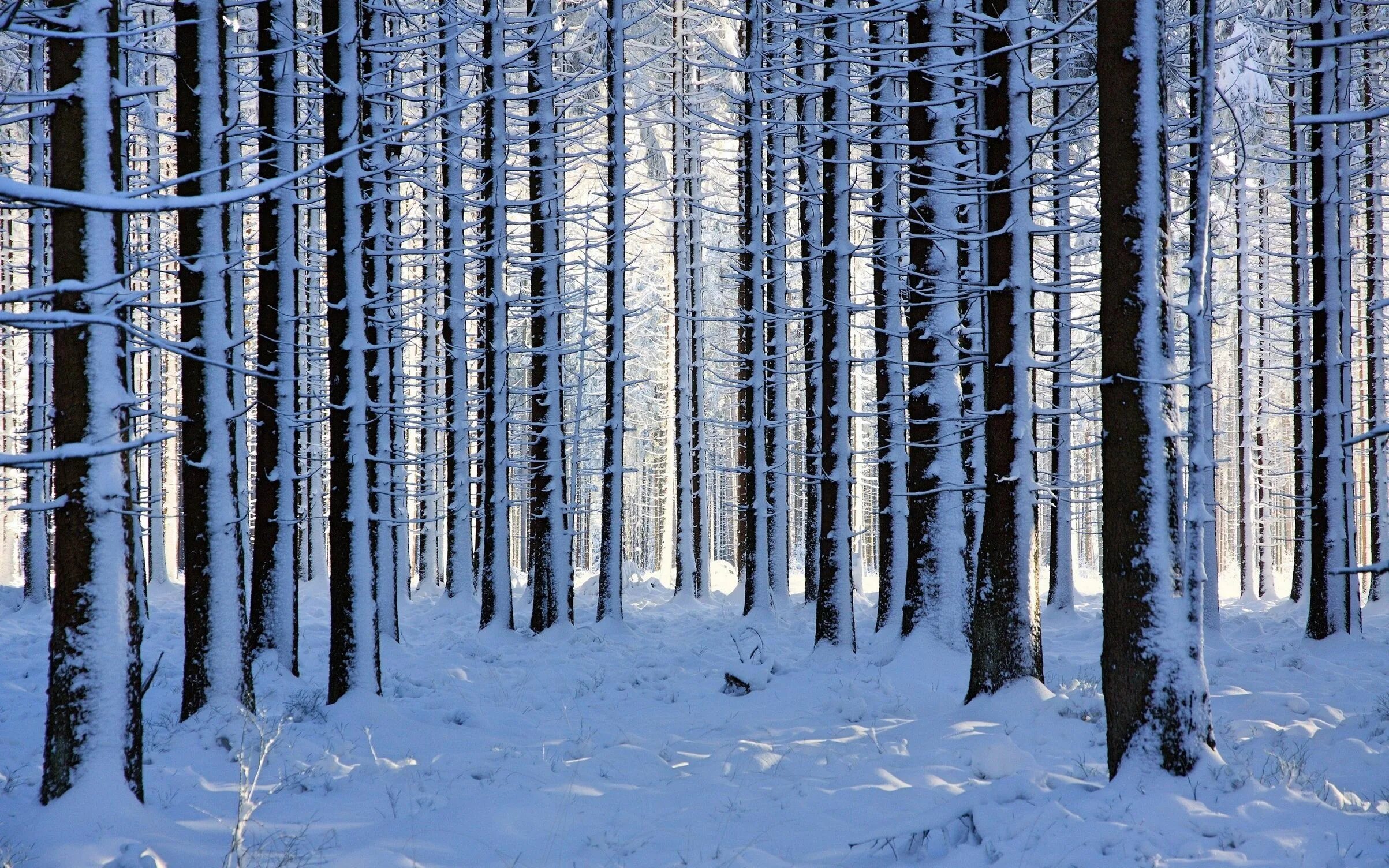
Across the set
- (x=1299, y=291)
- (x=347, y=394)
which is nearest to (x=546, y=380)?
(x=347, y=394)

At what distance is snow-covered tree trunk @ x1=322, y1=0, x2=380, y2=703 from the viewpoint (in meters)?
9.30

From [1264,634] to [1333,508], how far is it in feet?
10.9

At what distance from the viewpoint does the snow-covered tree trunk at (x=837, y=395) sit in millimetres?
12133

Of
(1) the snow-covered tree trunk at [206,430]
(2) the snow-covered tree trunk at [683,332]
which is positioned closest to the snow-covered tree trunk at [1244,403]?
(2) the snow-covered tree trunk at [683,332]

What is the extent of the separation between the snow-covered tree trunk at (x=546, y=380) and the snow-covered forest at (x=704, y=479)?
11 cm

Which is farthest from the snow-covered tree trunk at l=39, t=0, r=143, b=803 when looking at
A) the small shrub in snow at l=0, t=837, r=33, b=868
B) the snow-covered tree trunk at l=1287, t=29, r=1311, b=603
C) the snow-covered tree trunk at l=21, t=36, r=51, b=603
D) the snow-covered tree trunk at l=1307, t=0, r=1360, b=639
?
the snow-covered tree trunk at l=1287, t=29, r=1311, b=603

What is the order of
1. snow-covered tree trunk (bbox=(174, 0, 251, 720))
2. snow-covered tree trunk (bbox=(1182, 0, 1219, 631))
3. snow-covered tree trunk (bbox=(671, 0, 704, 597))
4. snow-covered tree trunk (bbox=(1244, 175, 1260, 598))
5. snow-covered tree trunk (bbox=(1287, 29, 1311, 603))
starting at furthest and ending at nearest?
snow-covered tree trunk (bbox=(1244, 175, 1260, 598)) → snow-covered tree trunk (bbox=(671, 0, 704, 597)) → snow-covered tree trunk (bbox=(1287, 29, 1311, 603)) → snow-covered tree trunk (bbox=(174, 0, 251, 720)) → snow-covered tree trunk (bbox=(1182, 0, 1219, 631))

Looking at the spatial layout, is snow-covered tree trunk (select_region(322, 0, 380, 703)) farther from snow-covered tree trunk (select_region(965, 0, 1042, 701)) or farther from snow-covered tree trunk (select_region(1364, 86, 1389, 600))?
snow-covered tree trunk (select_region(1364, 86, 1389, 600))

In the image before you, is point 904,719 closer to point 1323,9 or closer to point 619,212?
point 619,212

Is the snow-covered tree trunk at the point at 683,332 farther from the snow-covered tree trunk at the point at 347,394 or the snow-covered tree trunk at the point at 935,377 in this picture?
the snow-covered tree trunk at the point at 347,394

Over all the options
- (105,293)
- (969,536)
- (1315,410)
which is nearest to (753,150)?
(969,536)

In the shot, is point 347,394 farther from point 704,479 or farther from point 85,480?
point 704,479

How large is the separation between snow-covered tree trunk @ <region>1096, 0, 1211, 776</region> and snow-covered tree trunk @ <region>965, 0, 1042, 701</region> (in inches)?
90.3

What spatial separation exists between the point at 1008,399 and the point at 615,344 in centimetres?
858
